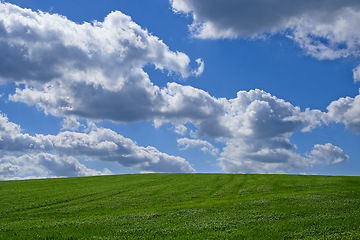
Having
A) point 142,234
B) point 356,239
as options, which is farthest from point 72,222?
point 356,239

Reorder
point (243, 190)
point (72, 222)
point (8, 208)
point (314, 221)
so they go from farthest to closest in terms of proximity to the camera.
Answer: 1. point (243, 190)
2. point (8, 208)
3. point (72, 222)
4. point (314, 221)

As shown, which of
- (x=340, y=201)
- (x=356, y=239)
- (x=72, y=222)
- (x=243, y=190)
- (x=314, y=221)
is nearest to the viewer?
(x=356, y=239)

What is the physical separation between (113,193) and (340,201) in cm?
4003

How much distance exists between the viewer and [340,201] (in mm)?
37312

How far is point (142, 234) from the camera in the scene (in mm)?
26234

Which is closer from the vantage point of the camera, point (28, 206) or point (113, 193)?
point (28, 206)

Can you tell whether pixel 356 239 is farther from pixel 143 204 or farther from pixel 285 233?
pixel 143 204

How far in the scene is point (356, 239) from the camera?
22344 mm

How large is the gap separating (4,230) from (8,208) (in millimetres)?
16574

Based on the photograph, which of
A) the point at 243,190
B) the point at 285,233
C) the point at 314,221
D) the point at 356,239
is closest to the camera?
the point at 356,239

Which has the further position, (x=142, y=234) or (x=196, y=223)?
(x=196, y=223)

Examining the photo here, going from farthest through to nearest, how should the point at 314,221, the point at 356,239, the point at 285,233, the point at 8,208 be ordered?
1. the point at 8,208
2. the point at 314,221
3. the point at 285,233
4. the point at 356,239

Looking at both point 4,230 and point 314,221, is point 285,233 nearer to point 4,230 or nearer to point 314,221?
point 314,221

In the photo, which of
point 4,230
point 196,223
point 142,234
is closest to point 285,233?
point 196,223
